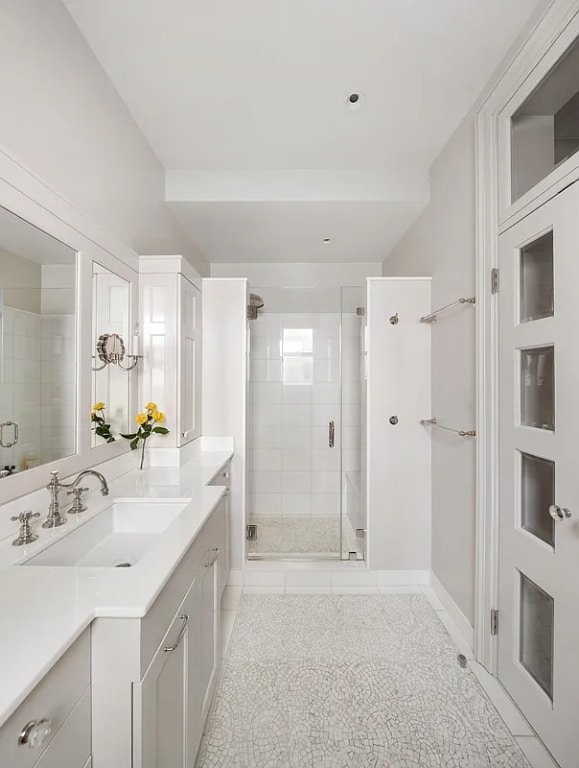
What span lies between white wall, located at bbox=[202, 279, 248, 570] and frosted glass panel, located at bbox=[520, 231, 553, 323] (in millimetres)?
1626

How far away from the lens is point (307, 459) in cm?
378

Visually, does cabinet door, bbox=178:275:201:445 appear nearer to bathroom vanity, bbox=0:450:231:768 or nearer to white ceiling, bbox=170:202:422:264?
white ceiling, bbox=170:202:422:264

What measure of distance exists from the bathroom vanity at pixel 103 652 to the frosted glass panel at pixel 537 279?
1426mm

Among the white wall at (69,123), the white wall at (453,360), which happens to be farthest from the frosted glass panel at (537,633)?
the white wall at (69,123)

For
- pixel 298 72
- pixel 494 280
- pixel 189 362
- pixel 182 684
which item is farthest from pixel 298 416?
pixel 182 684

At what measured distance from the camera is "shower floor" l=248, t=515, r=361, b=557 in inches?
113

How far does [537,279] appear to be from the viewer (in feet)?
4.64

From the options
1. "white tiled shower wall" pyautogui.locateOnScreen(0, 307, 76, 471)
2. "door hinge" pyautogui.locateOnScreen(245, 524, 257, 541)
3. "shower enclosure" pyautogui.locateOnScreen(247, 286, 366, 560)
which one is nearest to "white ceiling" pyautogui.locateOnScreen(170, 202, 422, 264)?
"shower enclosure" pyautogui.locateOnScreen(247, 286, 366, 560)

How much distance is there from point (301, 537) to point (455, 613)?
141 centimetres

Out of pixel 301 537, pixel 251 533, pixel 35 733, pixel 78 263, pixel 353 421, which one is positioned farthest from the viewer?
pixel 353 421

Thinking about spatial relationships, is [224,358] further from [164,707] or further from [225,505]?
[164,707]

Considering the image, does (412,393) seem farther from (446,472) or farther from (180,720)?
(180,720)

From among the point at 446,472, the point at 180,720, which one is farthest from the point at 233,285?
the point at 180,720

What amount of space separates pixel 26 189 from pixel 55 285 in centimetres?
31
